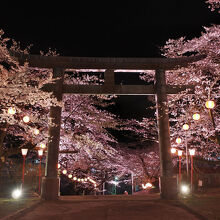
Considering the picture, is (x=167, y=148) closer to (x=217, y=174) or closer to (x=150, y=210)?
(x=150, y=210)

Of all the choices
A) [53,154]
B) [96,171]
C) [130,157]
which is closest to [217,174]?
[130,157]

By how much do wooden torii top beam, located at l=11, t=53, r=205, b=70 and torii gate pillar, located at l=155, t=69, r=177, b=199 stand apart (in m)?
0.66

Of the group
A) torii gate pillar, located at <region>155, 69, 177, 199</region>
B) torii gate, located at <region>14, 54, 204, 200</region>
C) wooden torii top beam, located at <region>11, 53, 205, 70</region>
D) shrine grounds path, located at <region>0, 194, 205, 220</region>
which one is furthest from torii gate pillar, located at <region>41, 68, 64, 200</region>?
torii gate pillar, located at <region>155, 69, 177, 199</region>

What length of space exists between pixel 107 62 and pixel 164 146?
222 inches

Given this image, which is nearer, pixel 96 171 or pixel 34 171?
pixel 34 171

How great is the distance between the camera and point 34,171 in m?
24.7

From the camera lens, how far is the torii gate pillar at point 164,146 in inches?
Answer: 474

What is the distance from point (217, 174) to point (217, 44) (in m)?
20.9

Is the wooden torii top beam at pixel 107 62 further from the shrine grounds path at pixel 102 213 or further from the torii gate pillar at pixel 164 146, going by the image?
the shrine grounds path at pixel 102 213

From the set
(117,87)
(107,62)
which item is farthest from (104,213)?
(107,62)

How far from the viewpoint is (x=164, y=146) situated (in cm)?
1262

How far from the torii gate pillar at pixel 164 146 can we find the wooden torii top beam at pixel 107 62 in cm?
66

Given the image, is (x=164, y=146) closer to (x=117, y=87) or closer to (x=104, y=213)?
(x=117, y=87)

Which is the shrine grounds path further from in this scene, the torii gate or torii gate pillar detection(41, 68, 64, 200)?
the torii gate
